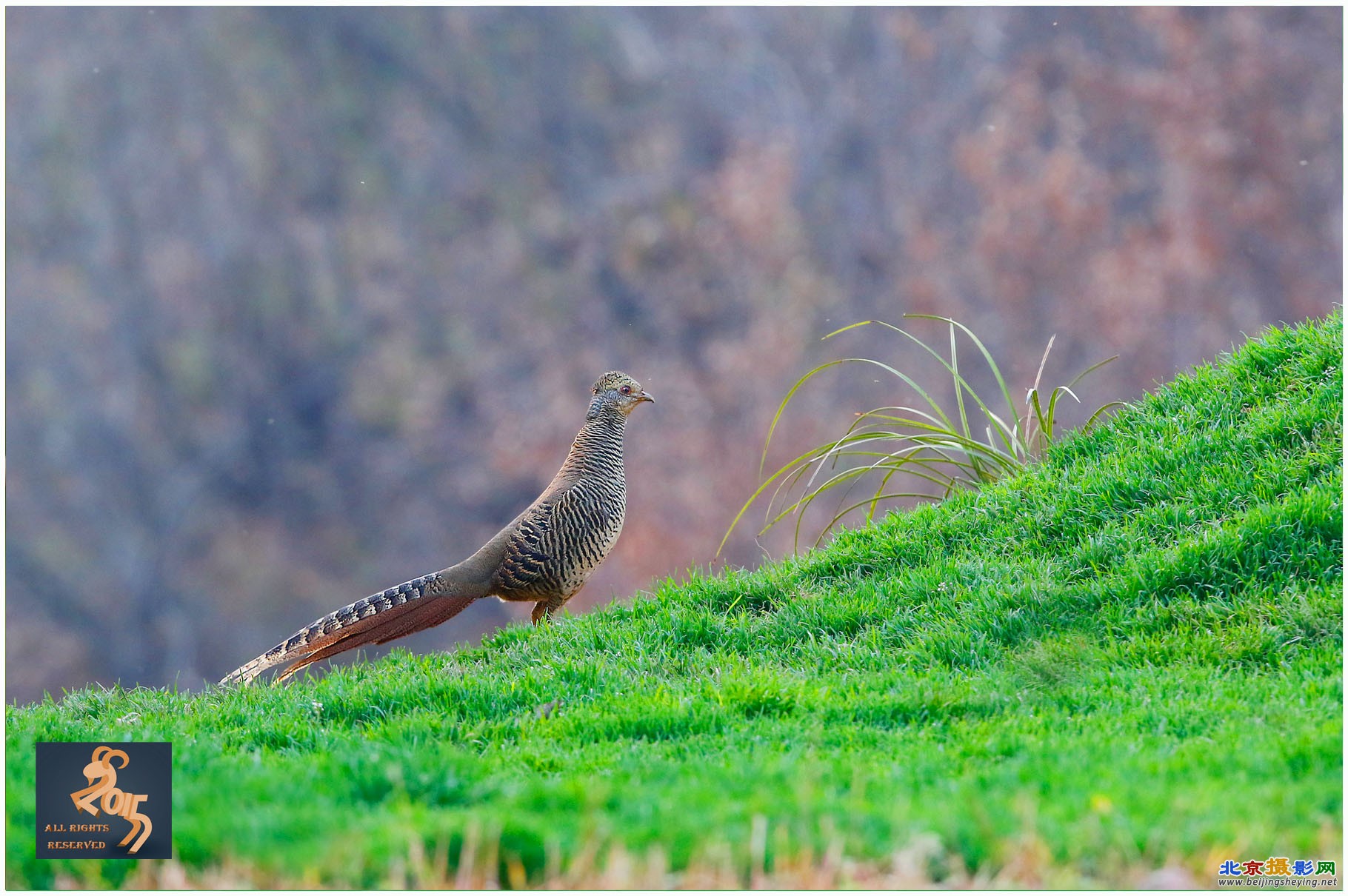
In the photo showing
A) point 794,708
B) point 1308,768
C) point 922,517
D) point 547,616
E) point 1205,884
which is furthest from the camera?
point 547,616

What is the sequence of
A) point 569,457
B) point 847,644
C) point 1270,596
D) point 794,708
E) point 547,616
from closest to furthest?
1. point 794,708
2. point 1270,596
3. point 847,644
4. point 547,616
5. point 569,457

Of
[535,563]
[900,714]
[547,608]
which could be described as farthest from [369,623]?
[900,714]

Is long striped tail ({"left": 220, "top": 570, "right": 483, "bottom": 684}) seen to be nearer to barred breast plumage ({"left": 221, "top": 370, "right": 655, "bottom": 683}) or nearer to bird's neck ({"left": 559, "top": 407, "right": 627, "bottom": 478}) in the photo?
barred breast plumage ({"left": 221, "top": 370, "right": 655, "bottom": 683})

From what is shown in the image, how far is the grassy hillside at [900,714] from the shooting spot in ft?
5.91

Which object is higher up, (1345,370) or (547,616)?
(1345,370)

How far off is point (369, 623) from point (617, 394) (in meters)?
1.35

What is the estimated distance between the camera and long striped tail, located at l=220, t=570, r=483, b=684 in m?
3.83

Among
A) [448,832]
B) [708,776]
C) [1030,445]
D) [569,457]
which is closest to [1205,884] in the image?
[708,776]

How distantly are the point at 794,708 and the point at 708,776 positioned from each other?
52cm

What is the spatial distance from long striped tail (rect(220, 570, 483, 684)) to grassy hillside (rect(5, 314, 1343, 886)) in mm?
392

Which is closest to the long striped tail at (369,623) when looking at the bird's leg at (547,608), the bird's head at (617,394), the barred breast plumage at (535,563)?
the barred breast plumage at (535,563)

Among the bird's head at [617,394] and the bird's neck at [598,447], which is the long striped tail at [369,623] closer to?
the bird's neck at [598,447]

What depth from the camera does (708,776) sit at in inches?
83.7

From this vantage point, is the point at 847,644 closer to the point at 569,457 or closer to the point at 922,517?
the point at 922,517
